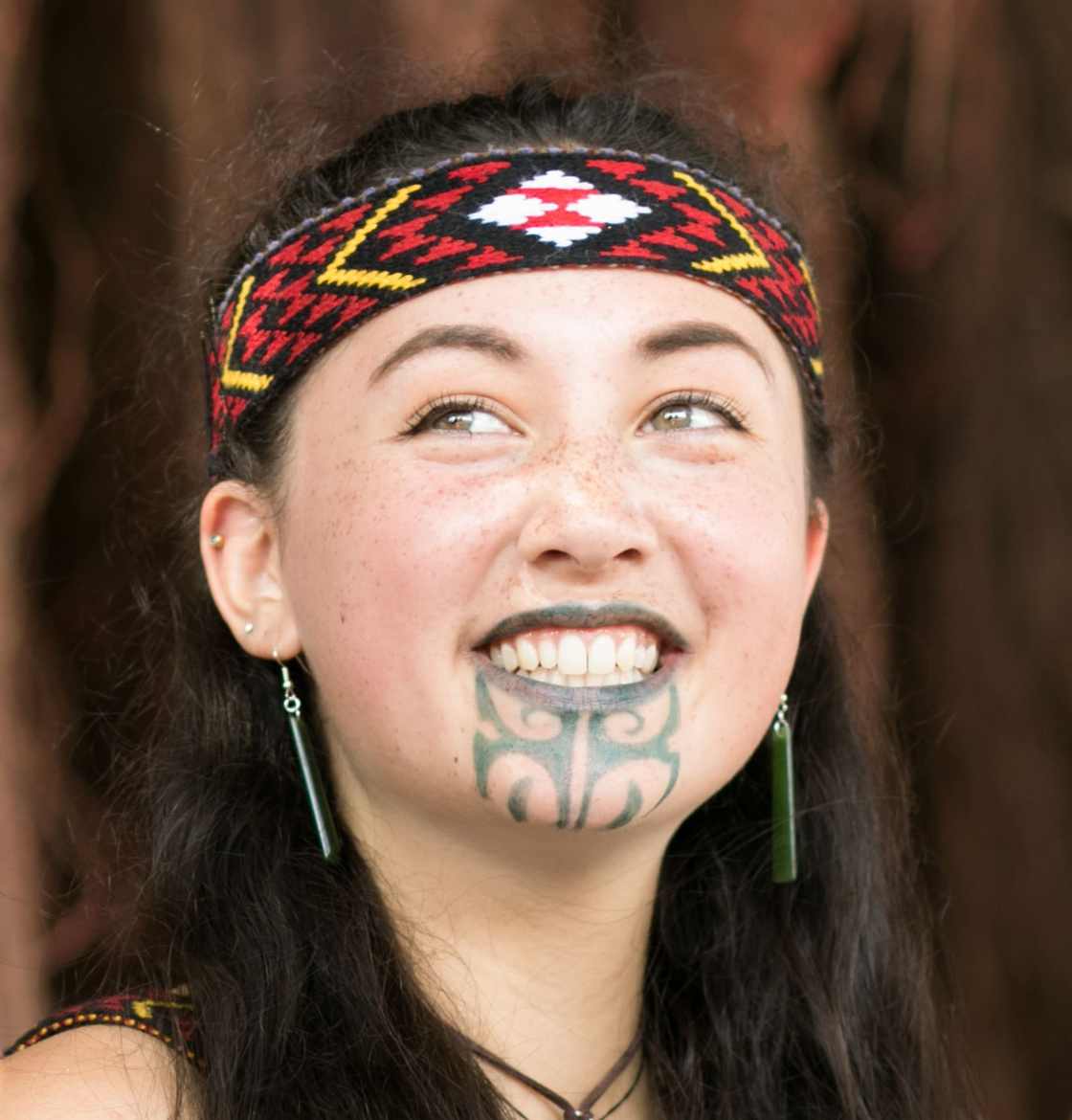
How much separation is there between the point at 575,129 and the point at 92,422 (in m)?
1.28

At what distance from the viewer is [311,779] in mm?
2064

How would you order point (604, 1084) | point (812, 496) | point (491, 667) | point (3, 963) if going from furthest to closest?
point (3, 963)
point (812, 496)
point (604, 1084)
point (491, 667)

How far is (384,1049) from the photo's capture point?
1.92 meters

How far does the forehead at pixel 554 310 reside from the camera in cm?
192

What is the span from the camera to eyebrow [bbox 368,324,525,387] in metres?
1.92

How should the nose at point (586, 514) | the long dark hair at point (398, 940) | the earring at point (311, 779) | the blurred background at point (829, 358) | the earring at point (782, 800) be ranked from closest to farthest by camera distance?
1. the nose at point (586, 514)
2. the long dark hair at point (398, 940)
3. the earring at point (311, 779)
4. the earring at point (782, 800)
5. the blurred background at point (829, 358)

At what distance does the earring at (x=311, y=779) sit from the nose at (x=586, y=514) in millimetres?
419

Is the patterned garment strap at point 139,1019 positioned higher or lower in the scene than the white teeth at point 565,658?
lower

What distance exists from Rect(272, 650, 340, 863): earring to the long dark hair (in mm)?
34

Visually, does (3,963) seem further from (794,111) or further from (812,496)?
(794,111)

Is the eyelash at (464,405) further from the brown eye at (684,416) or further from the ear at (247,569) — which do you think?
the ear at (247,569)

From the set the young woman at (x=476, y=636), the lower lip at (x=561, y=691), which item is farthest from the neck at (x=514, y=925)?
the lower lip at (x=561, y=691)

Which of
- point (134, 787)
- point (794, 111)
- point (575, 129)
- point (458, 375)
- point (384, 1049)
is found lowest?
point (384, 1049)

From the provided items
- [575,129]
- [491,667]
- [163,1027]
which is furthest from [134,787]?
[575,129]
